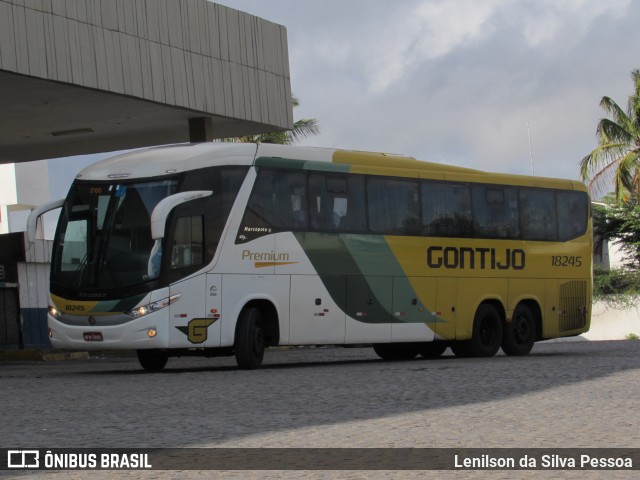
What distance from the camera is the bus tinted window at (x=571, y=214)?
25.0m

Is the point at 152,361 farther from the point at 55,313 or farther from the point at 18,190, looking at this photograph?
the point at 18,190

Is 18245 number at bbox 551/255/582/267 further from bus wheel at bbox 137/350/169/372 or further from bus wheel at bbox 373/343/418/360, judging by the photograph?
bus wheel at bbox 137/350/169/372

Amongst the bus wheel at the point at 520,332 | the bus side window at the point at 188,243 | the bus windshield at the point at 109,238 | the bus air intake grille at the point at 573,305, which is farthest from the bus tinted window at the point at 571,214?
the bus windshield at the point at 109,238

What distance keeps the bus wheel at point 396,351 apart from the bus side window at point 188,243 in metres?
7.04

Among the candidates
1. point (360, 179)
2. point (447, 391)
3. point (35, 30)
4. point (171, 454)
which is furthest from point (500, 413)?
point (35, 30)

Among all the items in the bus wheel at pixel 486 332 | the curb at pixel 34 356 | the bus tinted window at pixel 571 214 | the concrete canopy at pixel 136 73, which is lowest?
the curb at pixel 34 356

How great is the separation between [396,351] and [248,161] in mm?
6885

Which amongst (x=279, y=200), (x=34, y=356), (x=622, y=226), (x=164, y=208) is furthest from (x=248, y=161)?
(x=622, y=226)

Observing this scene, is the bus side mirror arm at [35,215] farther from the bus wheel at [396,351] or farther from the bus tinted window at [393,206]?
the bus wheel at [396,351]

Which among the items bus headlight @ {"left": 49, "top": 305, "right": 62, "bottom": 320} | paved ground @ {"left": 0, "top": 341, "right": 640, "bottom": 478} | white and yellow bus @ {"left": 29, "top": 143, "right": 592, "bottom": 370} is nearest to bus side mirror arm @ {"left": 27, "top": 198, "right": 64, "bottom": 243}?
white and yellow bus @ {"left": 29, "top": 143, "right": 592, "bottom": 370}

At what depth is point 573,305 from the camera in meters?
25.2

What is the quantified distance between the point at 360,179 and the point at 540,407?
31.6 feet

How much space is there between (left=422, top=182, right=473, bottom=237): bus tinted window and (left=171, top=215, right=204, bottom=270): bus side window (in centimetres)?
531

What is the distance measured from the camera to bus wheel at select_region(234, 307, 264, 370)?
742 inches
